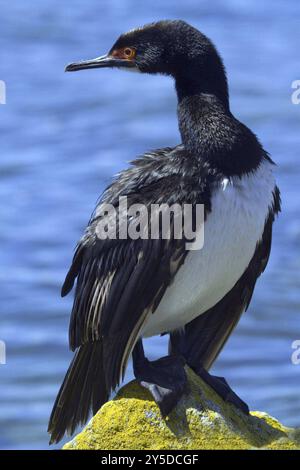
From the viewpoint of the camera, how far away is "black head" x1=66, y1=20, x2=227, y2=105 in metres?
9.45

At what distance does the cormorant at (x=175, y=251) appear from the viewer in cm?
910

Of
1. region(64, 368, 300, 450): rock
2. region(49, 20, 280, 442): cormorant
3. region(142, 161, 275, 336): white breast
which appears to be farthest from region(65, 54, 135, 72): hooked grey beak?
region(64, 368, 300, 450): rock

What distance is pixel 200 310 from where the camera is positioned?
937 centimetres

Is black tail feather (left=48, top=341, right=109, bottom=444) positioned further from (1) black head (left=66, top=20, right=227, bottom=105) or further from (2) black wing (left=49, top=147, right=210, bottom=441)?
(1) black head (left=66, top=20, right=227, bottom=105)

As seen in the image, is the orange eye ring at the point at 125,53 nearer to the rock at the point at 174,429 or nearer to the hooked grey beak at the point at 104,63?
the hooked grey beak at the point at 104,63

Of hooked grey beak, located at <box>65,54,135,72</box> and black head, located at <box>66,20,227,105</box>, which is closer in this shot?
black head, located at <box>66,20,227,105</box>

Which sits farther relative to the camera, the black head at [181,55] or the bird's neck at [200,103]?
the black head at [181,55]

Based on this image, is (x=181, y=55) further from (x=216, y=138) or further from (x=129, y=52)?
(x=216, y=138)


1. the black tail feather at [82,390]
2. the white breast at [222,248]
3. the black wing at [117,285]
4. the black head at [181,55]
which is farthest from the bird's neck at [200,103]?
the black tail feather at [82,390]

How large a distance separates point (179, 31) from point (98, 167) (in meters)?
10.3

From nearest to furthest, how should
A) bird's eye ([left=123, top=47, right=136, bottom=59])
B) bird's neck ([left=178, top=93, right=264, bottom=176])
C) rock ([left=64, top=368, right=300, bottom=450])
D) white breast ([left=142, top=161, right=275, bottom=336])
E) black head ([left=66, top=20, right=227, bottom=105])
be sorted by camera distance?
rock ([left=64, top=368, right=300, bottom=450]) → white breast ([left=142, top=161, right=275, bottom=336]) → bird's neck ([left=178, top=93, right=264, bottom=176]) → black head ([left=66, top=20, right=227, bottom=105]) → bird's eye ([left=123, top=47, right=136, bottom=59])

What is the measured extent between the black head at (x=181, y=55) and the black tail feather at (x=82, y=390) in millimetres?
1547
